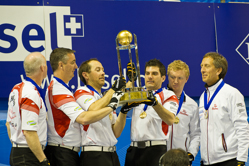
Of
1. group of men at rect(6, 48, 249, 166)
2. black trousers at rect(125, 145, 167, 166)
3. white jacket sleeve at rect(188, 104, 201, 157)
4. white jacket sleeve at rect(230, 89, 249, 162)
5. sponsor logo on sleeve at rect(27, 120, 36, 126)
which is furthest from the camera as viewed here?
white jacket sleeve at rect(188, 104, 201, 157)

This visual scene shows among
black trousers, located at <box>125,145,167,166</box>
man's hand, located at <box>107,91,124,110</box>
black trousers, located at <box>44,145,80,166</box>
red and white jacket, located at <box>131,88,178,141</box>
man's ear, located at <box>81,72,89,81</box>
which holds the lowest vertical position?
black trousers, located at <box>125,145,167,166</box>

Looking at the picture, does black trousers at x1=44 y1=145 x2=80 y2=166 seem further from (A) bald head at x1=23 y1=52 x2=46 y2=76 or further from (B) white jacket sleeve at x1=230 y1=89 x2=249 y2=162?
(B) white jacket sleeve at x1=230 y1=89 x2=249 y2=162

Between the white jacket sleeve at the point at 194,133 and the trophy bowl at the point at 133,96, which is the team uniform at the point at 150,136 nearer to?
the white jacket sleeve at the point at 194,133

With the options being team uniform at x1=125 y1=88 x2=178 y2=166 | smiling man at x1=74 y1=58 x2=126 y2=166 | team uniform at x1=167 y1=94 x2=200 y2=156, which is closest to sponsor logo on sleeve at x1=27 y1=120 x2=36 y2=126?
smiling man at x1=74 y1=58 x2=126 y2=166

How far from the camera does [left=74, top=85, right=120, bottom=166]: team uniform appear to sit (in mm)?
3197

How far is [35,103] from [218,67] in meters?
2.00

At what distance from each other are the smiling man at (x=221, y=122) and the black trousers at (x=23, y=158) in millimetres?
1801

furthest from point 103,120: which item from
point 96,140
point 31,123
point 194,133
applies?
point 194,133

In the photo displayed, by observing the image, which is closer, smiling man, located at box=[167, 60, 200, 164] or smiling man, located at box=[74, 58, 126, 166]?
smiling man, located at box=[74, 58, 126, 166]

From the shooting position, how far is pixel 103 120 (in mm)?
3330

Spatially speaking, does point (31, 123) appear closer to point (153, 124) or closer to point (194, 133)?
point (153, 124)

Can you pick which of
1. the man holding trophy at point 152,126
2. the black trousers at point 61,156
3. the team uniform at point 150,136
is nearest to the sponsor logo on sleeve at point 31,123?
the black trousers at point 61,156

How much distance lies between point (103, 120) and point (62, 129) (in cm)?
42

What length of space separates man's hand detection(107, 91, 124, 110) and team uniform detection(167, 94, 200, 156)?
104 cm
